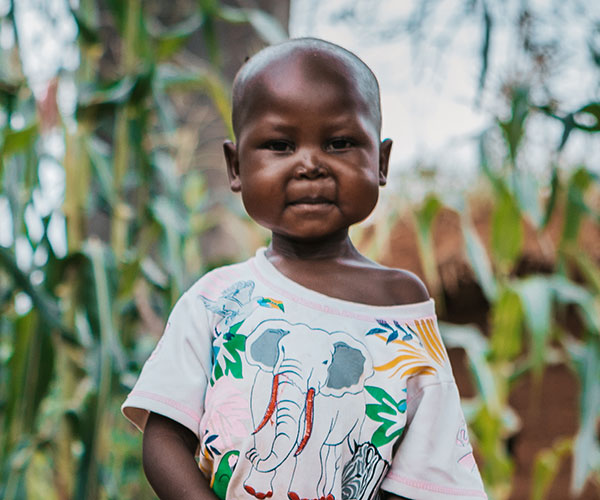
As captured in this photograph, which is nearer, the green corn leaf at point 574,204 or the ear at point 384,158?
the ear at point 384,158

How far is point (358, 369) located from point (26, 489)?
763mm

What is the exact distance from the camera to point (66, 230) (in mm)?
1244

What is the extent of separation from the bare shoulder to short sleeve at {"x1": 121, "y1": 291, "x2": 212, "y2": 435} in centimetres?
14

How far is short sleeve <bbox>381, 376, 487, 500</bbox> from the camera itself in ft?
1.87

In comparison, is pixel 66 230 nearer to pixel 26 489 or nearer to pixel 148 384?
pixel 26 489

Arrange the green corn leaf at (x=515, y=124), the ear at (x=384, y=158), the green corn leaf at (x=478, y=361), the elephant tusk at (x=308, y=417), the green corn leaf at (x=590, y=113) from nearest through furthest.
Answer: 1. the elephant tusk at (x=308, y=417)
2. the ear at (x=384, y=158)
3. the green corn leaf at (x=590, y=113)
4. the green corn leaf at (x=515, y=124)
5. the green corn leaf at (x=478, y=361)

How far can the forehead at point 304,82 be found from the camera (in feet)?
1.87

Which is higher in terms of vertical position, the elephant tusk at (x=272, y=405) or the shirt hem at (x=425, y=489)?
the elephant tusk at (x=272, y=405)

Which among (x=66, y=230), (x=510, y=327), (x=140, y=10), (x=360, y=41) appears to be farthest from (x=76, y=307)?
(x=360, y=41)

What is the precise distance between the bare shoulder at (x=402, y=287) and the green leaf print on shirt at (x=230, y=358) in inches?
4.9

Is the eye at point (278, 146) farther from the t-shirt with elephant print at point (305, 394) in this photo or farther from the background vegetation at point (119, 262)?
the background vegetation at point (119, 262)

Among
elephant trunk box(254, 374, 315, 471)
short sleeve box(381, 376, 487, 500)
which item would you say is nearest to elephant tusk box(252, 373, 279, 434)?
elephant trunk box(254, 374, 315, 471)

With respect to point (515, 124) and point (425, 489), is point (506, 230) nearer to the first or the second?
point (515, 124)

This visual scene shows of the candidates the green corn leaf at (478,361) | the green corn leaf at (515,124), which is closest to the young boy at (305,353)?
the green corn leaf at (515,124)
